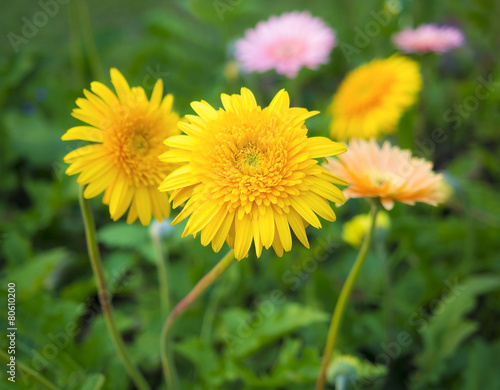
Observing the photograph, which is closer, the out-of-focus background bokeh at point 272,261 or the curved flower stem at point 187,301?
the curved flower stem at point 187,301

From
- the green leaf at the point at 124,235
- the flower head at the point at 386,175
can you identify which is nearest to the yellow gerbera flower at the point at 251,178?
the flower head at the point at 386,175

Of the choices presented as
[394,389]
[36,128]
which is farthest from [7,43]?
[394,389]

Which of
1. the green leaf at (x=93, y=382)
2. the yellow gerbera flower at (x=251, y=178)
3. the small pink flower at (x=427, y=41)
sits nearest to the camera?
the yellow gerbera flower at (x=251, y=178)

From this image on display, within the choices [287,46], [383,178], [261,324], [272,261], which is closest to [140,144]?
[383,178]

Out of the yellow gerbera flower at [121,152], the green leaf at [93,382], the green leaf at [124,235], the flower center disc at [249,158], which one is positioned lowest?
the green leaf at [93,382]

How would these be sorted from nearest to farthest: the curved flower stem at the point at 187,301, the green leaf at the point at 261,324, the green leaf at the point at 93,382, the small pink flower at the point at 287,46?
the curved flower stem at the point at 187,301
the green leaf at the point at 93,382
the green leaf at the point at 261,324
the small pink flower at the point at 287,46

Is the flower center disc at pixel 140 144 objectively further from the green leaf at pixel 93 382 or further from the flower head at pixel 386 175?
the green leaf at pixel 93 382

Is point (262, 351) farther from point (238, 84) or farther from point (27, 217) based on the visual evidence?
point (238, 84)
